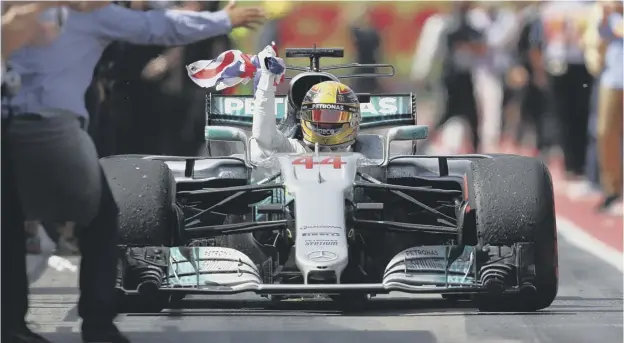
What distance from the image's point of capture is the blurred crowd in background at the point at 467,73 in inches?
518

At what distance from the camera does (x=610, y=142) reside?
1565cm

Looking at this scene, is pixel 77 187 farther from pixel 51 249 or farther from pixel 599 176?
pixel 599 176

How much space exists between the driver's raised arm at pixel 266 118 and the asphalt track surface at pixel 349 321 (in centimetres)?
90

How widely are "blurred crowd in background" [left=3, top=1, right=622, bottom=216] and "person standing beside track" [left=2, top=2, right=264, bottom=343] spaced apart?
154 inches

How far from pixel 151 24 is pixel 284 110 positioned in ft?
4.92

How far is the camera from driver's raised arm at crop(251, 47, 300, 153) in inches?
373

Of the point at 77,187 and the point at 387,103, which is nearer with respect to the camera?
the point at 77,187

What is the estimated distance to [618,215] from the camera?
579 inches

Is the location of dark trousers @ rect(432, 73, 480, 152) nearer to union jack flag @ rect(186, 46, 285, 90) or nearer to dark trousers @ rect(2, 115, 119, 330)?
union jack flag @ rect(186, 46, 285, 90)

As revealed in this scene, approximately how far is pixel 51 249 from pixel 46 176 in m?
1.89

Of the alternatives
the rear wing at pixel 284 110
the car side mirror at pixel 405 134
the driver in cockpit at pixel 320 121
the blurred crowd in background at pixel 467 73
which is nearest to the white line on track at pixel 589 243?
the blurred crowd in background at pixel 467 73

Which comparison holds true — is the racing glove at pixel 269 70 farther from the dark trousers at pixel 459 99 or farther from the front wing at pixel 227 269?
the dark trousers at pixel 459 99

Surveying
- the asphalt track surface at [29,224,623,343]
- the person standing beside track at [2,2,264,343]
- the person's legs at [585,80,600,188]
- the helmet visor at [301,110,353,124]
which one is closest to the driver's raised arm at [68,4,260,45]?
the person standing beside track at [2,2,264,343]

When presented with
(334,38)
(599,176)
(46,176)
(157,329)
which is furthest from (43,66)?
(599,176)
